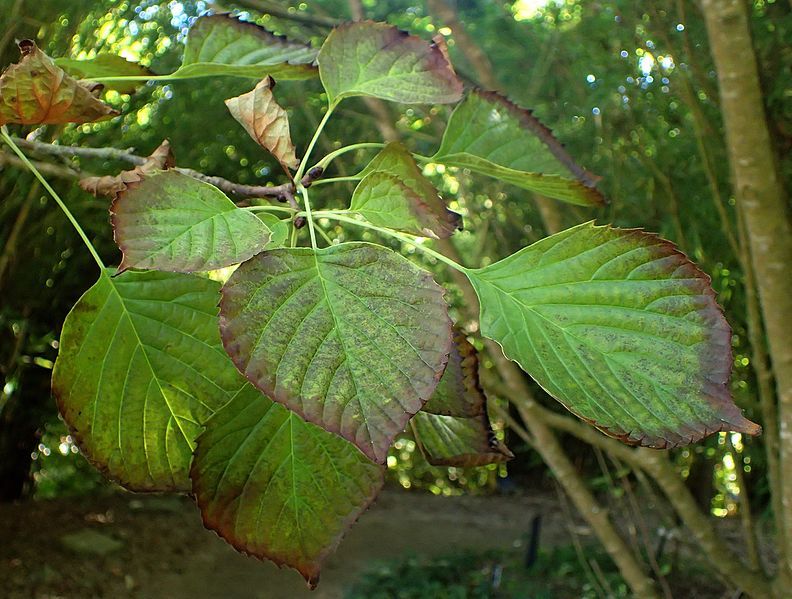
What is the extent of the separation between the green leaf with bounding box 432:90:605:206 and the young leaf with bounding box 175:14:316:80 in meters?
0.07

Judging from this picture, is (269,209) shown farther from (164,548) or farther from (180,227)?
(164,548)

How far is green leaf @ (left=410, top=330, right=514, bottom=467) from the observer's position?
0.29 m

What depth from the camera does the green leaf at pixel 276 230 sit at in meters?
0.26

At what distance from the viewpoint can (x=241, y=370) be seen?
0.73ft

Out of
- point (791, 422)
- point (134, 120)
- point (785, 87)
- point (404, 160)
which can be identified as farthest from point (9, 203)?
point (404, 160)

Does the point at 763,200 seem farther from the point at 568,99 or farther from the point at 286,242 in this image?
the point at 568,99

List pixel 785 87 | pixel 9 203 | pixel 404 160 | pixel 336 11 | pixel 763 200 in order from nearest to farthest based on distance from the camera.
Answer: pixel 404 160, pixel 763 200, pixel 785 87, pixel 9 203, pixel 336 11

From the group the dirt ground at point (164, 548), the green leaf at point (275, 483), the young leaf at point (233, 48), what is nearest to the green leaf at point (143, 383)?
the green leaf at point (275, 483)

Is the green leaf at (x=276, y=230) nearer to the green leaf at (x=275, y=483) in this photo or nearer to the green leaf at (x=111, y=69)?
the green leaf at (x=275, y=483)

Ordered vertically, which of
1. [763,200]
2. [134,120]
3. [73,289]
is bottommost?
[73,289]

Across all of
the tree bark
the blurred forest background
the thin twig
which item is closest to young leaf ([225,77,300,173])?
the thin twig

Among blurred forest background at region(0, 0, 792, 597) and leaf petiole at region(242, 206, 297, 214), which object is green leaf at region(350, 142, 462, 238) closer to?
leaf petiole at region(242, 206, 297, 214)

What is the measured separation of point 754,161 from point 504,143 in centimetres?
51

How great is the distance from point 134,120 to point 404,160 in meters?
2.68
